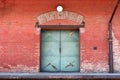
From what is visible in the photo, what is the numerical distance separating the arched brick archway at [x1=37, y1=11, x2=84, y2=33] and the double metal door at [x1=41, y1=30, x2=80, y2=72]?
540 millimetres

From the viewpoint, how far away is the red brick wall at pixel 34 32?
13523 mm

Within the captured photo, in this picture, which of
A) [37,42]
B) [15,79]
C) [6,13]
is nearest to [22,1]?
[6,13]

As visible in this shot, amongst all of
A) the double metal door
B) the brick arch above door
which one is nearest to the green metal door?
the double metal door

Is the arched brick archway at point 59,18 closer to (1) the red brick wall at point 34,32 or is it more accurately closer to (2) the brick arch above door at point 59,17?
(2) the brick arch above door at point 59,17

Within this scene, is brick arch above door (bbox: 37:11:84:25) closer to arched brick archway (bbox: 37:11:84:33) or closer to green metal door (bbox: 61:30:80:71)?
arched brick archway (bbox: 37:11:84:33)

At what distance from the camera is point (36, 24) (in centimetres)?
1367

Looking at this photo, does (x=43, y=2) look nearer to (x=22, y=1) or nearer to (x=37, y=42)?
(x=22, y=1)

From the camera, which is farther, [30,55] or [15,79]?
[30,55]

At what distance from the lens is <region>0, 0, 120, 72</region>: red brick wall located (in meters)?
13.5

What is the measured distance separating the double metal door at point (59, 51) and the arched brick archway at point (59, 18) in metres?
0.54

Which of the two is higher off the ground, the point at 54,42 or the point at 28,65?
the point at 54,42

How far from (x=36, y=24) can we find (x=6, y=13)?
1454 mm

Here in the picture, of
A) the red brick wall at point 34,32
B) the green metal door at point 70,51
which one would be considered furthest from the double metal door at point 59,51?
the red brick wall at point 34,32

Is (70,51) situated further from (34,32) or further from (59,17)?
(34,32)
